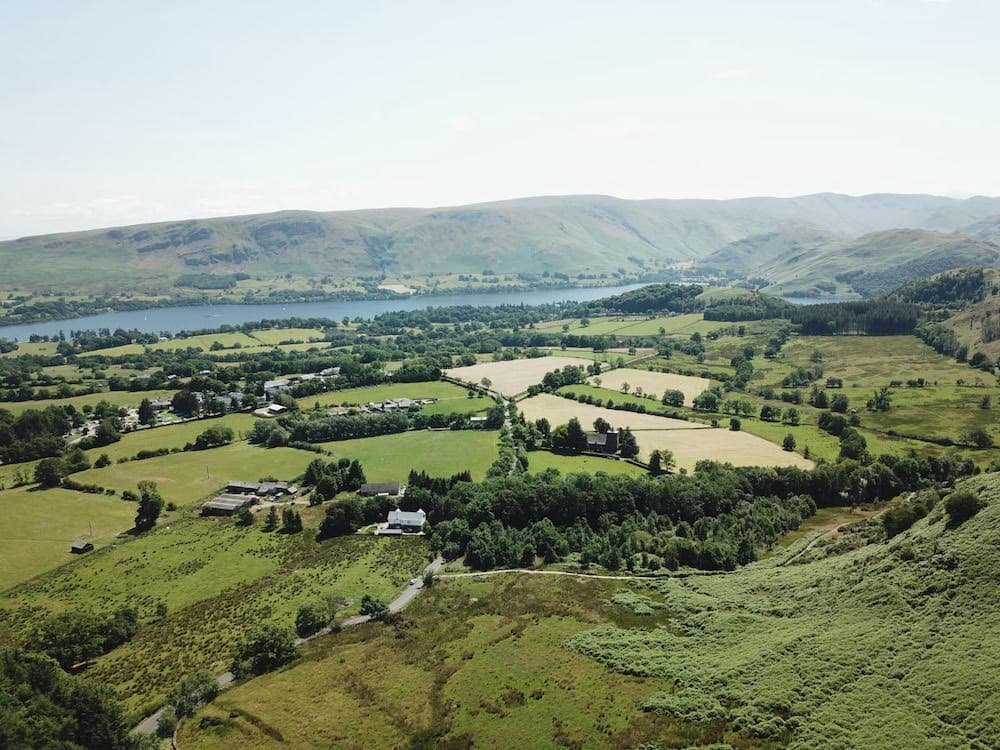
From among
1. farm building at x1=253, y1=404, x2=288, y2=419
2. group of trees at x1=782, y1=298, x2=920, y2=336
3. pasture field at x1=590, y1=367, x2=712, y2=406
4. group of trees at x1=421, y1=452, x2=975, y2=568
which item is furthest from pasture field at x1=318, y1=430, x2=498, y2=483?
group of trees at x1=782, y1=298, x2=920, y2=336

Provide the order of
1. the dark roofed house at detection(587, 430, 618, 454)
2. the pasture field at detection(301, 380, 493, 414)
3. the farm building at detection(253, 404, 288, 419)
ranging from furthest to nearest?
the pasture field at detection(301, 380, 493, 414)
the farm building at detection(253, 404, 288, 419)
the dark roofed house at detection(587, 430, 618, 454)

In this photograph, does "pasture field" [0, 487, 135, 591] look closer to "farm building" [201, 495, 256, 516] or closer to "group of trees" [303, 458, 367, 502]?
"farm building" [201, 495, 256, 516]

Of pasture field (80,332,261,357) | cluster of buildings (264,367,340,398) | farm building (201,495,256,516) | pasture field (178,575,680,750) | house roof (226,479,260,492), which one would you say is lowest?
pasture field (178,575,680,750)

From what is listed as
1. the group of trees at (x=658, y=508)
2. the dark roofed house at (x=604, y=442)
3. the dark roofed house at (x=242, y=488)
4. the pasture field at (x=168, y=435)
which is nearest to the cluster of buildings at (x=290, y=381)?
the pasture field at (x=168, y=435)

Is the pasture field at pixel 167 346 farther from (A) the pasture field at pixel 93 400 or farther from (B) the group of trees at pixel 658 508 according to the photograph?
(B) the group of trees at pixel 658 508

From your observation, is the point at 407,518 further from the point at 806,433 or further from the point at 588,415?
the point at 806,433
